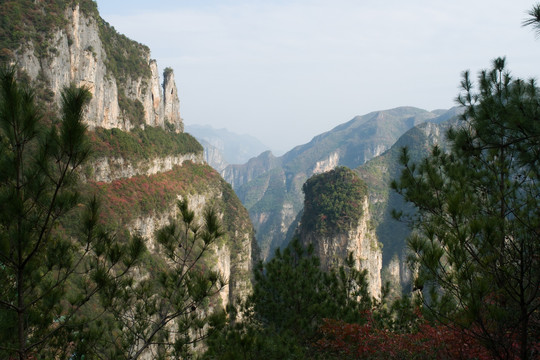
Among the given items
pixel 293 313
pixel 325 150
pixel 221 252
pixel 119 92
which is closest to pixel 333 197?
pixel 221 252

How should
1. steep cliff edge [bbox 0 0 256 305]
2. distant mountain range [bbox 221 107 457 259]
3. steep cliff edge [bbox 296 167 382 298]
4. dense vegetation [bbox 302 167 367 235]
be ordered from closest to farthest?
1. steep cliff edge [bbox 0 0 256 305]
2. steep cliff edge [bbox 296 167 382 298]
3. dense vegetation [bbox 302 167 367 235]
4. distant mountain range [bbox 221 107 457 259]

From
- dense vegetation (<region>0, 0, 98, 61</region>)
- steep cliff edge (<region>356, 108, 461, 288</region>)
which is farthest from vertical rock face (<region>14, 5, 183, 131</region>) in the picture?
steep cliff edge (<region>356, 108, 461, 288</region>)

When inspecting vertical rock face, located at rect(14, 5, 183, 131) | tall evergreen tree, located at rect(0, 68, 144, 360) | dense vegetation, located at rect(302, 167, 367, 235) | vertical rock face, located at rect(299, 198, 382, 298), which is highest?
vertical rock face, located at rect(14, 5, 183, 131)

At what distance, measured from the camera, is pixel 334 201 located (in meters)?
37.9

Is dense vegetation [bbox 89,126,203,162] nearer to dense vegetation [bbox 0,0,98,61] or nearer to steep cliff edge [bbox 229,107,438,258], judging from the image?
dense vegetation [bbox 0,0,98,61]

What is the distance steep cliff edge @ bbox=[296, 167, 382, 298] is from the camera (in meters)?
35.7

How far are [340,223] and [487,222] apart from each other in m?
33.2

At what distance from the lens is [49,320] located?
162 inches

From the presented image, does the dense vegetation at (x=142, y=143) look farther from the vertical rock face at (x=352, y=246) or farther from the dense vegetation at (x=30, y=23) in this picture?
the vertical rock face at (x=352, y=246)

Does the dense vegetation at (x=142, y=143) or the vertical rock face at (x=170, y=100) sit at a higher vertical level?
the vertical rock face at (x=170, y=100)

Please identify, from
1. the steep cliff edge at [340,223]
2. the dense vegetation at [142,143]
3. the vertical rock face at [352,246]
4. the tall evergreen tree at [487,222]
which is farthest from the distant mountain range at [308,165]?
the tall evergreen tree at [487,222]

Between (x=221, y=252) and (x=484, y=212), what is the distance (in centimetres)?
3542

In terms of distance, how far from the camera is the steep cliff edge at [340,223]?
35688 mm

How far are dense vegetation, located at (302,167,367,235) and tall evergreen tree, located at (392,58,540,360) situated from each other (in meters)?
30.6
